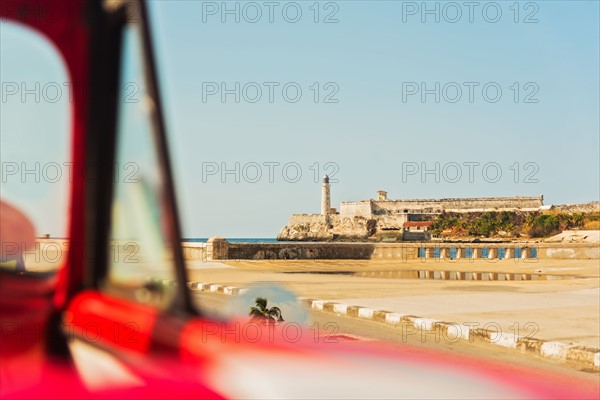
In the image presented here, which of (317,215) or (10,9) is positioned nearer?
(10,9)

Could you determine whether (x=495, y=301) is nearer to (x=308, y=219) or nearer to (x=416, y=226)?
(x=416, y=226)

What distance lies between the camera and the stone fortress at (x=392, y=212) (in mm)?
103250

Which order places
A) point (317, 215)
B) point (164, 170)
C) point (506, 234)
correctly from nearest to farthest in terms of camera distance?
point (164, 170) < point (506, 234) < point (317, 215)

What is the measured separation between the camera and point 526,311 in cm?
909

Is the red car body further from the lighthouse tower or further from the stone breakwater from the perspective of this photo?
the lighthouse tower

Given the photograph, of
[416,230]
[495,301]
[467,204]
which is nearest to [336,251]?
[495,301]

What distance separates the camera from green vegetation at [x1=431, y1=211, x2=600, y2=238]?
8750cm

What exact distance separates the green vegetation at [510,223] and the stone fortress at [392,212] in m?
2.38

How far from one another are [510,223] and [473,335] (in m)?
96.6

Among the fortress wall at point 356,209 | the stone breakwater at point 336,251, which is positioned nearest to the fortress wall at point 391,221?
the fortress wall at point 356,209

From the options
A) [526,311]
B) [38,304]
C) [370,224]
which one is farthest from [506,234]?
[38,304]

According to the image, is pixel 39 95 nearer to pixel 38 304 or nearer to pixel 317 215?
pixel 38 304

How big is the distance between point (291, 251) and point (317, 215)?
90.0 meters

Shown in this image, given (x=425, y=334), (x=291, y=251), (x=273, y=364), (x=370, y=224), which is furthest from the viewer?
(x=370, y=224)
